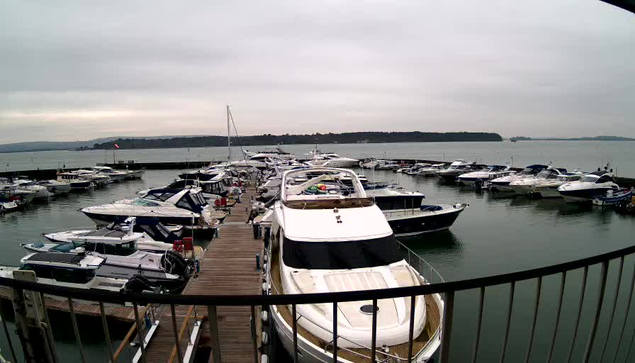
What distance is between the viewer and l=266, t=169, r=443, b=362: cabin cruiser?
5.53 metres

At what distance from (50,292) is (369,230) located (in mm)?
6917

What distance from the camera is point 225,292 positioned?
31.4 ft

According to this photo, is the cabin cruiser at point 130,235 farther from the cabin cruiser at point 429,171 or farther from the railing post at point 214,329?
the cabin cruiser at point 429,171

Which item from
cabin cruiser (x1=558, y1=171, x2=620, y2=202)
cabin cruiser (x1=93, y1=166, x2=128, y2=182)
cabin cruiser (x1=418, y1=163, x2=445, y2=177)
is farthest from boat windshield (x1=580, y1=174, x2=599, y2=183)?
cabin cruiser (x1=93, y1=166, x2=128, y2=182)

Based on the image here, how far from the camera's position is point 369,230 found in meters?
8.22

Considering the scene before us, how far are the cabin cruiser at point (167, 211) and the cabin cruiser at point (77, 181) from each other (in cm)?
2407

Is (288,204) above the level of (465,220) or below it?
above

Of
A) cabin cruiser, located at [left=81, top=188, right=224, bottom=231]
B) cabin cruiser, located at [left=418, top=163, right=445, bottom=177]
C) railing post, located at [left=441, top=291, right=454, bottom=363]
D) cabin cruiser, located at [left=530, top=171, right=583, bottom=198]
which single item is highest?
railing post, located at [left=441, top=291, right=454, bottom=363]

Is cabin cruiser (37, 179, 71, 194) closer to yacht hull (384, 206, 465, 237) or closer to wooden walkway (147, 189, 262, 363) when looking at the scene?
wooden walkway (147, 189, 262, 363)

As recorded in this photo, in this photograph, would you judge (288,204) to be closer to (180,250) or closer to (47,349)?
(180,250)

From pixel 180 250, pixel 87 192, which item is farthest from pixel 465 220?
pixel 87 192

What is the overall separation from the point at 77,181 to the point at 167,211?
2823 cm

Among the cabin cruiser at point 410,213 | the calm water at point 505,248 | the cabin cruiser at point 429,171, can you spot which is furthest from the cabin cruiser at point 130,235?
the cabin cruiser at point 429,171

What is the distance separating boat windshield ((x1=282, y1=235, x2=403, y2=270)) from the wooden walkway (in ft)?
6.01
